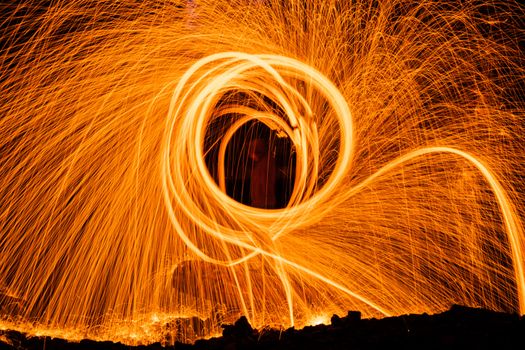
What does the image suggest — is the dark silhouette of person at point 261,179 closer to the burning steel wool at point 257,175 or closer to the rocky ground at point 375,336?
the burning steel wool at point 257,175

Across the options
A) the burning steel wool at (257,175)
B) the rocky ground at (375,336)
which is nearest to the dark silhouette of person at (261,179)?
the burning steel wool at (257,175)

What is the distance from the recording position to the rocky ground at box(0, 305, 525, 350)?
3.84 metres

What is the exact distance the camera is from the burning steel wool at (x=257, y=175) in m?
6.21

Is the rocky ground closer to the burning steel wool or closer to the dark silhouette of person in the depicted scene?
the burning steel wool

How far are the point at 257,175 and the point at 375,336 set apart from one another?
4.31 metres

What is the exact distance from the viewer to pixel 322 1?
746cm

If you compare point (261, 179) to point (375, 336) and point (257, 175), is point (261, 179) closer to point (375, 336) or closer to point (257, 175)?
point (257, 175)

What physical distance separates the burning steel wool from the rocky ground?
0.91 metres

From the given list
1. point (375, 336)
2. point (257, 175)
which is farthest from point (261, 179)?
→ point (375, 336)

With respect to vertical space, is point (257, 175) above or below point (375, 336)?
above

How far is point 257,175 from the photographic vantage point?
802cm

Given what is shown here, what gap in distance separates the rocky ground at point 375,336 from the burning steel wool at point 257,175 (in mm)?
907

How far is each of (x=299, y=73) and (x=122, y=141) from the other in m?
3.16

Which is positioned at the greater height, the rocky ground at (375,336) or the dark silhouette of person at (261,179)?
the dark silhouette of person at (261,179)
